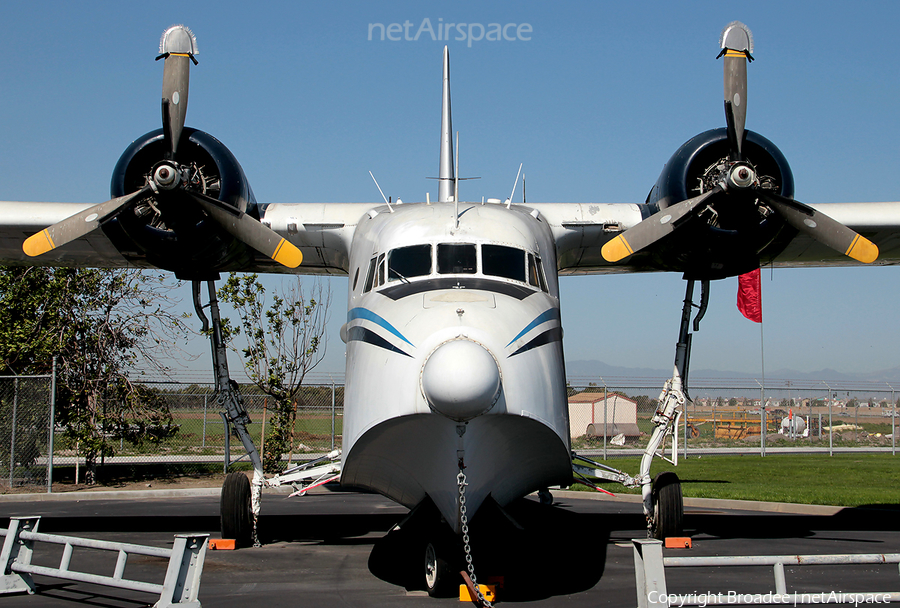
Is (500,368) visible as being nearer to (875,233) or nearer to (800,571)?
(800,571)

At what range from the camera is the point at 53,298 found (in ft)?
57.3

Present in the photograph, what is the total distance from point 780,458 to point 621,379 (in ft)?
20.1

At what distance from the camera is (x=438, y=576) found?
22.4 ft

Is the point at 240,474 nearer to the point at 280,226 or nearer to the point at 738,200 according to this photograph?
the point at 280,226

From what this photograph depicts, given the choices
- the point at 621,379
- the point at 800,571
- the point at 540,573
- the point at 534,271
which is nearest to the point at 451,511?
the point at 540,573

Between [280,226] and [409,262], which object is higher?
[280,226]

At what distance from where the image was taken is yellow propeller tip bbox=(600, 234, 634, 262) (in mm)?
8602

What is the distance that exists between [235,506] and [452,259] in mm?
4606

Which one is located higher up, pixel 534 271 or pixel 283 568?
pixel 534 271

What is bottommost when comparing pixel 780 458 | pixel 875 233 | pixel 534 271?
pixel 780 458

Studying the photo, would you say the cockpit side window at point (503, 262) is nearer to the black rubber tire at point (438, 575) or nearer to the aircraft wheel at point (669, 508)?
the black rubber tire at point (438, 575)

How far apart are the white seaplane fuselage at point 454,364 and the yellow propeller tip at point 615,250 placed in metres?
0.74

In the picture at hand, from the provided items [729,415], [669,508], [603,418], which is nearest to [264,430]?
[669,508]

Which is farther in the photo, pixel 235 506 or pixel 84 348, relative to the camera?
pixel 84 348
